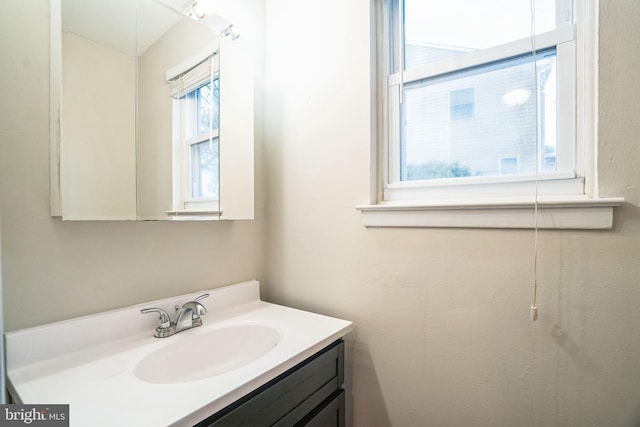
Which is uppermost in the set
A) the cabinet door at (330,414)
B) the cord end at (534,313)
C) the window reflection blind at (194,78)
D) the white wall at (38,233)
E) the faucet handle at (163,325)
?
the window reflection blind at (194,78)

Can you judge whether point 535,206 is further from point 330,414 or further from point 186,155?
Answer: point 186,155

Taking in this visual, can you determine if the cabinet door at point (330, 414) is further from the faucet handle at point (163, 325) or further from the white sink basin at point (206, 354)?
the faucet handle at point (163, 325)

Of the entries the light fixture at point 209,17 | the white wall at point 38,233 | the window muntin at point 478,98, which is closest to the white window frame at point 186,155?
the white wall at point 38,233

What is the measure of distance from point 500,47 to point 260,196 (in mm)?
1079

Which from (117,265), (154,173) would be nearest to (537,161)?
(154,173)

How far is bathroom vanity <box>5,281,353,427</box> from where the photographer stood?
0.61 meters

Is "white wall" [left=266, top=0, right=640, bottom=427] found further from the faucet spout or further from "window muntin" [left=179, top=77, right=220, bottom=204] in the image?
the faucet spout

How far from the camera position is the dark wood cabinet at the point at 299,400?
680 mm

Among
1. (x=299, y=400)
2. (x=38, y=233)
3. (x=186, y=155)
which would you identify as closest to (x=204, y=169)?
(x=186, y=155)

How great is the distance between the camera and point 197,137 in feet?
3.62

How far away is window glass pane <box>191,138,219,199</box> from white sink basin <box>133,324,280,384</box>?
51cm

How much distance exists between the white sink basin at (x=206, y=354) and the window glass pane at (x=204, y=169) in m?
0.51

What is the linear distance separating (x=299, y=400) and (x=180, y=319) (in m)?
0.47

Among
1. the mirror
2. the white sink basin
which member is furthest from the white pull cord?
the mirror
